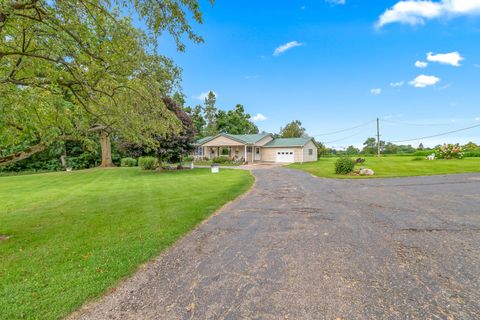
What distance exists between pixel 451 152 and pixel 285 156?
61.3ft

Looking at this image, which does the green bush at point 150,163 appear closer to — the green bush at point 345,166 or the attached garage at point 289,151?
the attached garage at point 289,151

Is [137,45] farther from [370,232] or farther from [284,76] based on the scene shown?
[284,76]

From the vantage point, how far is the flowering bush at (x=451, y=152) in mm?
25828

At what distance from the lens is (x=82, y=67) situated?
5.58 meters

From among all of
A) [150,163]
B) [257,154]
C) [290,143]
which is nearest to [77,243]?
[150,163]

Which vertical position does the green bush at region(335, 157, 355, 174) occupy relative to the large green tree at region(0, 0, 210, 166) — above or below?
below

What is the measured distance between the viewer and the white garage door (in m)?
31.7

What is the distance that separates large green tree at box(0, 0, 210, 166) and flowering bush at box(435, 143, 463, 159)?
106 ft

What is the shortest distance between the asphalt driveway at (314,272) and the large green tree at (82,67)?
3870 millimetres

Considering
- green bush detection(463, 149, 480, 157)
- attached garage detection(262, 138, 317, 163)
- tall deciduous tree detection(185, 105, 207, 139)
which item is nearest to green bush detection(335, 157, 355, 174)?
attached garage detection(262, 138, 317, 163)

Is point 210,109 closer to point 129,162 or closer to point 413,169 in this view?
point 129,162

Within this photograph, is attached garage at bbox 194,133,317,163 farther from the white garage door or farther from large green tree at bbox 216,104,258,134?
large green tree at bbox 216,104,258,134

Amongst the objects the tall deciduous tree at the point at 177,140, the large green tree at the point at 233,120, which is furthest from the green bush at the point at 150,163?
the large green tree at the point at 233,120

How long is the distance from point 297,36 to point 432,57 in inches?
436
